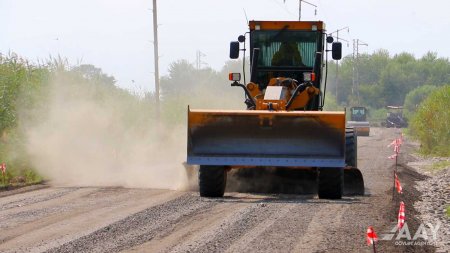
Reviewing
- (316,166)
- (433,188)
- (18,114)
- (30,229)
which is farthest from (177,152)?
(30,229)

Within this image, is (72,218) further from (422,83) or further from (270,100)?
(422,83)

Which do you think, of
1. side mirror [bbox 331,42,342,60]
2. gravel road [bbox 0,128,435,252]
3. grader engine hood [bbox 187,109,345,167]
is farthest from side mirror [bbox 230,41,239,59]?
gravel road [bbox 0,128,435,252]

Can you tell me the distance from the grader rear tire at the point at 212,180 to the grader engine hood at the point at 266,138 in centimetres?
41

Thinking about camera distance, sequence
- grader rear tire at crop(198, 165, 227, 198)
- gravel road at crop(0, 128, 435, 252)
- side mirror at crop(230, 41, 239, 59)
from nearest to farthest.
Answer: gravel road at crop(0, 128, 435, 252) < grader rear tire at crop(198, 165, 227, 198) < side mirror at crop(230, 41, 239, 59)

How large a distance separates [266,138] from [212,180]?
55.2 inches

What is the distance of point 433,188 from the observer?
2394 centimetres

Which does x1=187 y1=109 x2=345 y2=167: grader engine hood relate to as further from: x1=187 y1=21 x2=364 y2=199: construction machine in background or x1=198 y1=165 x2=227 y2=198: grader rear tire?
x1=198 y1=165 x2=227 y2=198: grader rear tire

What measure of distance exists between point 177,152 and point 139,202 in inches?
625

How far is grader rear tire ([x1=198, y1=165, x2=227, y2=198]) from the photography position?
17.7m

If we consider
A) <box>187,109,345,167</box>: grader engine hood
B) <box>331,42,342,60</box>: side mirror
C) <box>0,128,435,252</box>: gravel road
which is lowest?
<box>0,128,435,252</box>: gravel road

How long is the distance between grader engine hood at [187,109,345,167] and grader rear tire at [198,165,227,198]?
414 millimetres

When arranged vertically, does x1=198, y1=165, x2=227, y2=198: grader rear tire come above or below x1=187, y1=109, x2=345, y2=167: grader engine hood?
below

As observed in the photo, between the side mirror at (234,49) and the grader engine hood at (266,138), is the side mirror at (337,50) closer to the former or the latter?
the grader engine hood at (266,138)

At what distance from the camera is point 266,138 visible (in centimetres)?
1716
